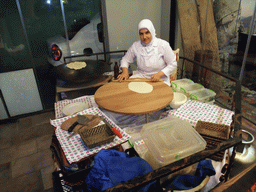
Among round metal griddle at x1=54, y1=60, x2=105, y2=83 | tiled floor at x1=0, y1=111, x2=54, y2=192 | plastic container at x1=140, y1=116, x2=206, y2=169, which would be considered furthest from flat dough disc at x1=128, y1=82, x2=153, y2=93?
tiled floor at x1=0, y1=111, x2=54, y2=192

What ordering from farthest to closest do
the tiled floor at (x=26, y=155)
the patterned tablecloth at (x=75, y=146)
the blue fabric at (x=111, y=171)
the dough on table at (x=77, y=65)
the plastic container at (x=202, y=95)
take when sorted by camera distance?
the dough on table at (x=77, y=65)
the plastic container at (x=202, y=95)
the tiled floor at (x=26, y=155)
the patterned tablecloth at (x=75, y=146)
the blue fabric at (x=111, y=171)

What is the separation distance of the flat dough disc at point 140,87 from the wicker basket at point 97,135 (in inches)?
24.5

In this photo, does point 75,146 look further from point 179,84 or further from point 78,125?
point 179,84

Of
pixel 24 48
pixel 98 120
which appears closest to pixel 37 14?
pixel 24 48

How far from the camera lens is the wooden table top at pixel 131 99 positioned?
1559 millimetres

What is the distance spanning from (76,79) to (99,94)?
0.71m

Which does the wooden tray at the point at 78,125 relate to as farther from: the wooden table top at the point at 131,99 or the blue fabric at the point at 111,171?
the blue fabric at the point at 111,171

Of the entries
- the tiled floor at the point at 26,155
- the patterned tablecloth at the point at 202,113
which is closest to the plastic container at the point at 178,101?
the patterned tablecloth at the point at 202,113

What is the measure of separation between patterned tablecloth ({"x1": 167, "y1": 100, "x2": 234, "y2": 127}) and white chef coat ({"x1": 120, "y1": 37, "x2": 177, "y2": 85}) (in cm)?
59

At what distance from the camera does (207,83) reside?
11.2 ft

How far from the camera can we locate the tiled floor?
2.06 metres

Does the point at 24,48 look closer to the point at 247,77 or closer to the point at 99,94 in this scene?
the point at 99,94

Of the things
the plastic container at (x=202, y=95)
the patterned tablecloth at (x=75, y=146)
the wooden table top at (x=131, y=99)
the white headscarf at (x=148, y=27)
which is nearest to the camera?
the patterned tablecloth at (x=75, y=146)

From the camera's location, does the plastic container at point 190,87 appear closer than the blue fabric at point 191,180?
No
